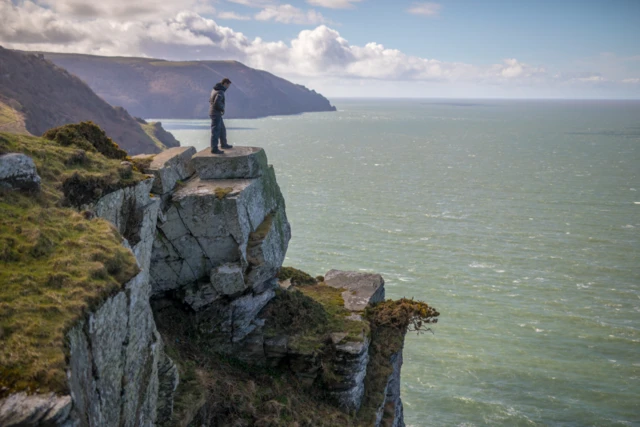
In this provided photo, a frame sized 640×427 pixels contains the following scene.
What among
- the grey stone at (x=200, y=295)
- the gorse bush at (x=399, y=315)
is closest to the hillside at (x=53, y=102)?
the grey stone at (x=200, y=295)

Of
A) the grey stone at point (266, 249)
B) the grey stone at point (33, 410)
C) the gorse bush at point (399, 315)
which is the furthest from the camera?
the gorse bush at point (399, 315)


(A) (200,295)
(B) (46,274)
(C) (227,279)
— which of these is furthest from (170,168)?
(B) (46,274)

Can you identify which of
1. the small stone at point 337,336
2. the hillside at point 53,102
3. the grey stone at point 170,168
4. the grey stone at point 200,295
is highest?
the hillside at point 53,102

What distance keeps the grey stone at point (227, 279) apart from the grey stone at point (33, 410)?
11574 millimetres

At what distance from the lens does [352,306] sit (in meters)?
24.1

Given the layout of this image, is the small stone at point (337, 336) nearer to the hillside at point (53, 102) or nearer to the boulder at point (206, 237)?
the boulder at point (206, 237)

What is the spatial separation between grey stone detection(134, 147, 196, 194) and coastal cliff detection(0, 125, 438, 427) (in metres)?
0.07

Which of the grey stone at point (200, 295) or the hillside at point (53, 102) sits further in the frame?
the hillside at point (53, 102)

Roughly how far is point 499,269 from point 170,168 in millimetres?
37103

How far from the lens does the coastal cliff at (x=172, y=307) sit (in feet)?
28.8

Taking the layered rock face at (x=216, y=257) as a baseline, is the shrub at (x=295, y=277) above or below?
below

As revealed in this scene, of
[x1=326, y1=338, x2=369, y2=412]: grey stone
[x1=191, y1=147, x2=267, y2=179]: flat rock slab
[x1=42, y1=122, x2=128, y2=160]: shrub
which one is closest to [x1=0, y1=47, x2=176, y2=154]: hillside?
[x1=191, y1=147, x2=267, y2=179]: flat rock slab

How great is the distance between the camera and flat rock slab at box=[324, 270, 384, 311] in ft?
80.3

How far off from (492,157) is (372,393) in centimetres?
10585
